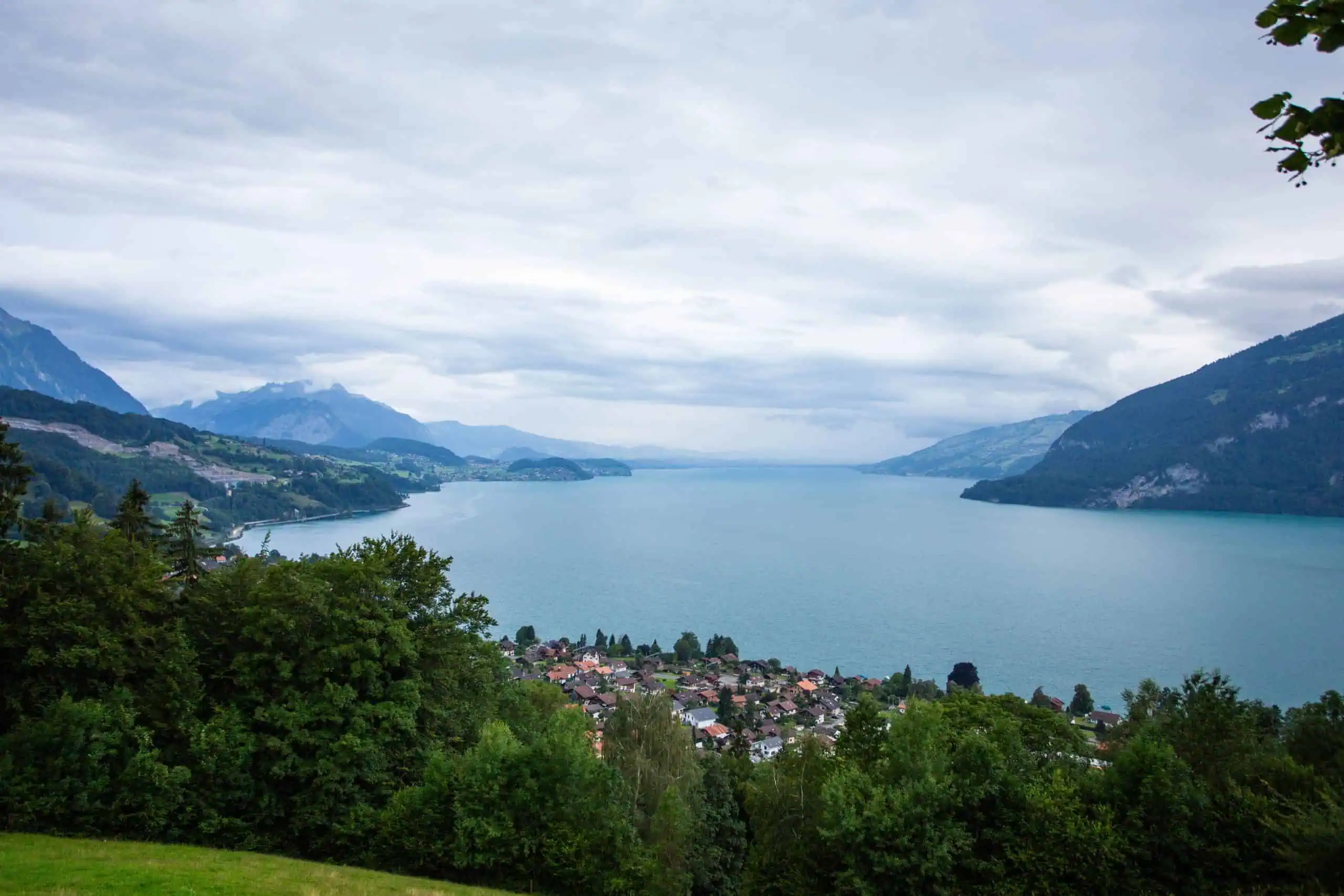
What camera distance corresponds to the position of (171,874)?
11.2m

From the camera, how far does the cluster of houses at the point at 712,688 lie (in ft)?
152

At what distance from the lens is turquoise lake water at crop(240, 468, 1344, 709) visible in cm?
6831

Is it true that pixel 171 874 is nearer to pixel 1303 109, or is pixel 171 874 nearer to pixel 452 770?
pixel 452 770

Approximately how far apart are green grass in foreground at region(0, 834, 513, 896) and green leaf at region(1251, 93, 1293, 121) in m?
13.4

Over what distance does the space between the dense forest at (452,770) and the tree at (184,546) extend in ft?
11.3

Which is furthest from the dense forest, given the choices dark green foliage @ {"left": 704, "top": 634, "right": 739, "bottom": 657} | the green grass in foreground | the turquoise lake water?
dark green foliage @ {"left": 704, "top": 634, "right": 739, "bottom": 657}

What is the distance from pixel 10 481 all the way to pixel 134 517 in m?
4.62

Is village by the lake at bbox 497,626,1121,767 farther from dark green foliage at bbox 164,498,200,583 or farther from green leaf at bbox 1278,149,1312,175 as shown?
green leaf at bbox 1278,149,1312,175

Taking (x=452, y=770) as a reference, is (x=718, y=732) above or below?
below

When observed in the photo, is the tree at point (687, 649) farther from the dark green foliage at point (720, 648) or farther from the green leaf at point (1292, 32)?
the green leaf at point (1292, 32)

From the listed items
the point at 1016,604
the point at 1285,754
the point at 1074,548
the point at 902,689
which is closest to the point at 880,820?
the point at 1285,754

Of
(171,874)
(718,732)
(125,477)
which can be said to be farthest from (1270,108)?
(125,477)

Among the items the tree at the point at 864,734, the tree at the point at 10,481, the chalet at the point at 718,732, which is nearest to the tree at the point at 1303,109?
the tree at the point at 864,734

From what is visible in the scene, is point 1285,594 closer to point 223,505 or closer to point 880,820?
point 880,820
